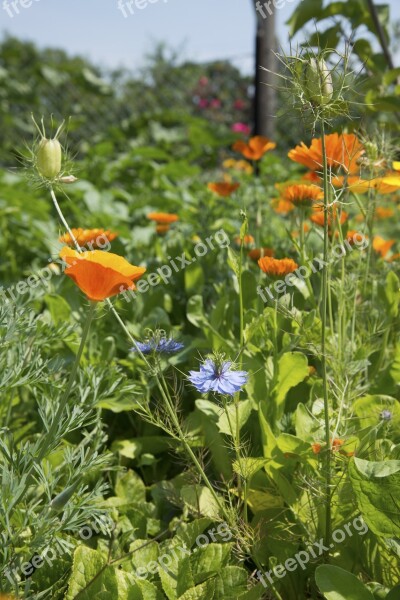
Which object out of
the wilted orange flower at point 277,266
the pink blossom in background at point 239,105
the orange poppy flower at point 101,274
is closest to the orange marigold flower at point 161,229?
the wilted orange flower at point 277,266

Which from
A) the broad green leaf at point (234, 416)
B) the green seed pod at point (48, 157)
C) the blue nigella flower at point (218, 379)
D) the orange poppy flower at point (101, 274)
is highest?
the green seed pod at point (48, 157)

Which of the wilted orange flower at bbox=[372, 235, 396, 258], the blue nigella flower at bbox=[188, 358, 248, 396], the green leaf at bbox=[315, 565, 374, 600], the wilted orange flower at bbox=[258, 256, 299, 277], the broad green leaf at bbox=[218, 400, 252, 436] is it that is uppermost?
the wilted orange flower at bbox=[258, 256, 299, 277]

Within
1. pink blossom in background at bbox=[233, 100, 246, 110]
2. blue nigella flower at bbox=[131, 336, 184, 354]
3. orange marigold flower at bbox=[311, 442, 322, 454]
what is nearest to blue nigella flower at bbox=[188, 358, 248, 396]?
blue nigella flower at bbox=[131, 336, 184, 354]

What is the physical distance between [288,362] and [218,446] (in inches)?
10.1

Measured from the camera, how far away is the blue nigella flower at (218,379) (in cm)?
112

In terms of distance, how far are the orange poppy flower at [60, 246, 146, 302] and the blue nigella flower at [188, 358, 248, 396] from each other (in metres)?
0.20

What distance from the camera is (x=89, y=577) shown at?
49.8 inches

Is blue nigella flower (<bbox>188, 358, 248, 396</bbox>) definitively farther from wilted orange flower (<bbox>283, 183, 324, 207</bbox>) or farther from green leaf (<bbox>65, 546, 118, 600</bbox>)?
wilted orange flower (<bbox>283, 183, 324, 207</bbox>)

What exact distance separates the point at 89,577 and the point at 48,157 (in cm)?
75

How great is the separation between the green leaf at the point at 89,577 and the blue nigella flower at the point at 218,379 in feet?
1.27

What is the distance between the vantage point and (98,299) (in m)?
1.06

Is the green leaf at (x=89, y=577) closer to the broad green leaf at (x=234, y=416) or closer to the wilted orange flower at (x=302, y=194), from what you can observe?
the broad green leaf at (x=234, y=416)

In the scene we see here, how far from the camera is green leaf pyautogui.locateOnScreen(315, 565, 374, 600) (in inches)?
44.7

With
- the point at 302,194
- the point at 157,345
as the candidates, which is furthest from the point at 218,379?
the point at 302,194
